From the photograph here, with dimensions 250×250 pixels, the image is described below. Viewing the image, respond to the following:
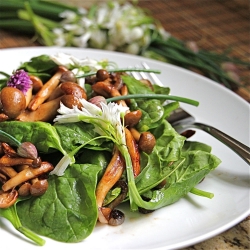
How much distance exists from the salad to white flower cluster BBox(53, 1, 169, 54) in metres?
1.11

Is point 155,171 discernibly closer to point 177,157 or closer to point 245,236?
point 177,157

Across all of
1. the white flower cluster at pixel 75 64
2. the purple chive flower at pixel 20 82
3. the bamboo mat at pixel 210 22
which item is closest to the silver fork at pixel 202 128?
the white flower cluster at pixel 75 64

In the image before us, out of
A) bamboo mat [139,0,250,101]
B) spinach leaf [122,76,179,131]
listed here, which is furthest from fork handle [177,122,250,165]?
bamboo mat [139,0,250,101]

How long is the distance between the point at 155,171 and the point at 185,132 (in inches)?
13.9

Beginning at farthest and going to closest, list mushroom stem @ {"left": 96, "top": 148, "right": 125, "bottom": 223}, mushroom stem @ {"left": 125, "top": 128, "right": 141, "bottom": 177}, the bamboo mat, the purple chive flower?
the bamboo mat < the purple chive flower < mushroom stem @ {"left": 125, "top": 128, "right": 141, "bottom": 177} < mushroom stem @ {"left": 96, "top": 148, "right": 125, "bottom": 223}

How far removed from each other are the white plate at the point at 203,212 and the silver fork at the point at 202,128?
0.05m

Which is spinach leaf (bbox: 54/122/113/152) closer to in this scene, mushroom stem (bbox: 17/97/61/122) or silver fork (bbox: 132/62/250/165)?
mushroom stem (bbox: 17/97/61/122)

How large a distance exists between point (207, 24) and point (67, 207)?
2469 mm

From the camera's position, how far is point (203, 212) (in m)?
1.50

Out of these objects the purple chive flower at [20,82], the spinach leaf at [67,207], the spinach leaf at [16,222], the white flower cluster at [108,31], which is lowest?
the white flower cluster at [108,31]

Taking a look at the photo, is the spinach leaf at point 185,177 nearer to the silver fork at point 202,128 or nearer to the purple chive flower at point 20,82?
the silver fork at point 202,128

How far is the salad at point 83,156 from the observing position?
4.63 ft

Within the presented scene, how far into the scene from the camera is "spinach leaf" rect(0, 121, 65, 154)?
4.81 ft

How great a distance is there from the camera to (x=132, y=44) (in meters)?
2.86
